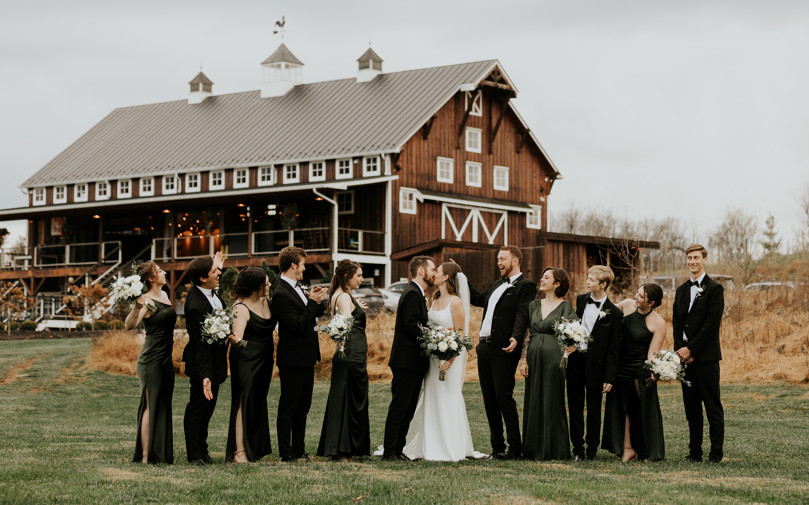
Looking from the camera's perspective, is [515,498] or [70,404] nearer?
[515,498]

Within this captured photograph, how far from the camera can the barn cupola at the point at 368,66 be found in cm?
4653

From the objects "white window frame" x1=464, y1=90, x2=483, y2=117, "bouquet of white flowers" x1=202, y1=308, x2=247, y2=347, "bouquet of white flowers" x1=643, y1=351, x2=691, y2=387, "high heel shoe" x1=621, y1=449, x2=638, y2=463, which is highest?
→ "white window frame" x1=464, y1=90, x2=483, y2=117

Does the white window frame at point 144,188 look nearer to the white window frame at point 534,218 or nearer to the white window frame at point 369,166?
the white window frame at point 369,166

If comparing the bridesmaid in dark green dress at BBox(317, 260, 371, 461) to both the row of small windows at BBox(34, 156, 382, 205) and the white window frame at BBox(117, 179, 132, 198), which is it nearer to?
the row of small windows at BBox(34, 156, 382, 205)

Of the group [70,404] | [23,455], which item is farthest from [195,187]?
[23,455]

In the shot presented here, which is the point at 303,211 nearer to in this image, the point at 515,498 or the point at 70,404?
the point at 70,404

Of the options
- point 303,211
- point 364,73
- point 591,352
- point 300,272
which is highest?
point 364,73

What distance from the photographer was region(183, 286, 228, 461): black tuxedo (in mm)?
10312

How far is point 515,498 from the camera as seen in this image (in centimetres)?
829

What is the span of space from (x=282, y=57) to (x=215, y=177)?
7.15 meters

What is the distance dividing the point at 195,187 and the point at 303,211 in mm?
6193

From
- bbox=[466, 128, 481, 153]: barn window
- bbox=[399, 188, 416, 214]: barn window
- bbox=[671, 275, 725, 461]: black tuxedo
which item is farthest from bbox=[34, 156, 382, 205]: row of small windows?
bbox=[671, 275, 725, 461]: black tuxedo

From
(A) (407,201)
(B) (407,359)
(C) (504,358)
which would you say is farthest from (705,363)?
(A) (407,201)

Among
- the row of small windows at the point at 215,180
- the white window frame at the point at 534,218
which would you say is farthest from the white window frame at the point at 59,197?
the white window frame at the point at 534,218
